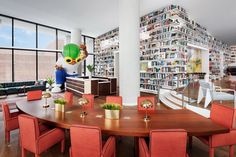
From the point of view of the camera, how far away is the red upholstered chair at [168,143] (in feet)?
4.91

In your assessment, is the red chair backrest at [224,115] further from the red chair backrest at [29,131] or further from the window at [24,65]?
the window at [24,65]

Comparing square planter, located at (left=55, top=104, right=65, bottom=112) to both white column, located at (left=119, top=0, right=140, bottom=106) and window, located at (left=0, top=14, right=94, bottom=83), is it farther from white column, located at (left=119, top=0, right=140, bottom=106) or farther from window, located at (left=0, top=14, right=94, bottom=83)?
window, located at (left=0, top=14, right=94, bottom=83)

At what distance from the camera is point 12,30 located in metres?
8.84

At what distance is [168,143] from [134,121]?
677mm

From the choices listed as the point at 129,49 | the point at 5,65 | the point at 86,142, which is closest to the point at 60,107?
the point at 86,142

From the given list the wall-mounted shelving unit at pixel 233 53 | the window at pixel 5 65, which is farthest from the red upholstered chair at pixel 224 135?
the wall-mounted shelving unit at pixel 233 53

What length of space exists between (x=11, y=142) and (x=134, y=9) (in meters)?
5.09

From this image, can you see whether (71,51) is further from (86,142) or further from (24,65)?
(24,65)

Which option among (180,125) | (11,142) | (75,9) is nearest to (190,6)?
(75,9)

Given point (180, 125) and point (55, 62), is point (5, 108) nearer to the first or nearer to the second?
point (180, 125)

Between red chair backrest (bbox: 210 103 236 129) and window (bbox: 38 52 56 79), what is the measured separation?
33.2 feet

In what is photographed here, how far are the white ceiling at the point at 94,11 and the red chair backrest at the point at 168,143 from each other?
21.7 ft

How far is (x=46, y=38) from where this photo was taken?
1044 cm

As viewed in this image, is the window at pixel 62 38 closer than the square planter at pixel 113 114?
No
